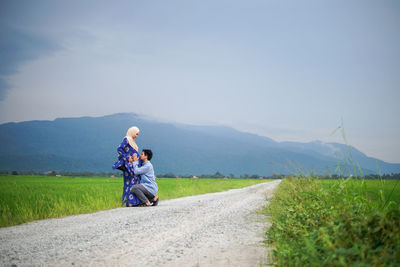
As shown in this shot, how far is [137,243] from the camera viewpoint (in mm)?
4809

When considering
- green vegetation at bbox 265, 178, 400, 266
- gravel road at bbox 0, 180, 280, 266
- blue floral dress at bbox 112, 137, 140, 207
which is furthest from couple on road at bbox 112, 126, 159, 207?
green vegetation at bbox 265, 178, 400, 266

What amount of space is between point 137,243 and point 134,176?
6.63 m

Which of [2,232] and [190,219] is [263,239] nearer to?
[190,219]

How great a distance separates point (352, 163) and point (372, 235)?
182 centimetres

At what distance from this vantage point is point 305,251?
3.58 m

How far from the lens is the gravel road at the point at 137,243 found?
395 centimetres

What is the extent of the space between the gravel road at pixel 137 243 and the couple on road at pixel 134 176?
3807mm

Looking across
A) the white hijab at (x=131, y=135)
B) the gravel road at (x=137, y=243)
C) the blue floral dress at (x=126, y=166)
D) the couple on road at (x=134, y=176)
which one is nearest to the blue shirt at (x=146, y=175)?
the couple on road at (x=134, y=176)

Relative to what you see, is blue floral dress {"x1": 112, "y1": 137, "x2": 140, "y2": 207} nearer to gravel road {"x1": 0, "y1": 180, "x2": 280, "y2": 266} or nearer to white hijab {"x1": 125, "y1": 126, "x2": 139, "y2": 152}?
white hijab {"x1": 125, "y1": 126, "x2": 139, "y2": 152}

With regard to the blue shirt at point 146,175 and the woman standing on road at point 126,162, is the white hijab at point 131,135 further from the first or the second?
the blue shirt at point 146,175

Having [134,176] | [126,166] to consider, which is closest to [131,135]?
[126,166]

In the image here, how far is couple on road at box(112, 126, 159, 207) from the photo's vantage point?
35.7 ft

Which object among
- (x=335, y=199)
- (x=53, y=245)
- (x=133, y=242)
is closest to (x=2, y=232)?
(x=53, y=245)

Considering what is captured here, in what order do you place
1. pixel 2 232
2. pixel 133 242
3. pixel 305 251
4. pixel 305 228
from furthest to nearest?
pixel 2 232 → pixel 133 242 → pixel 305 228 → pixel 305 251
